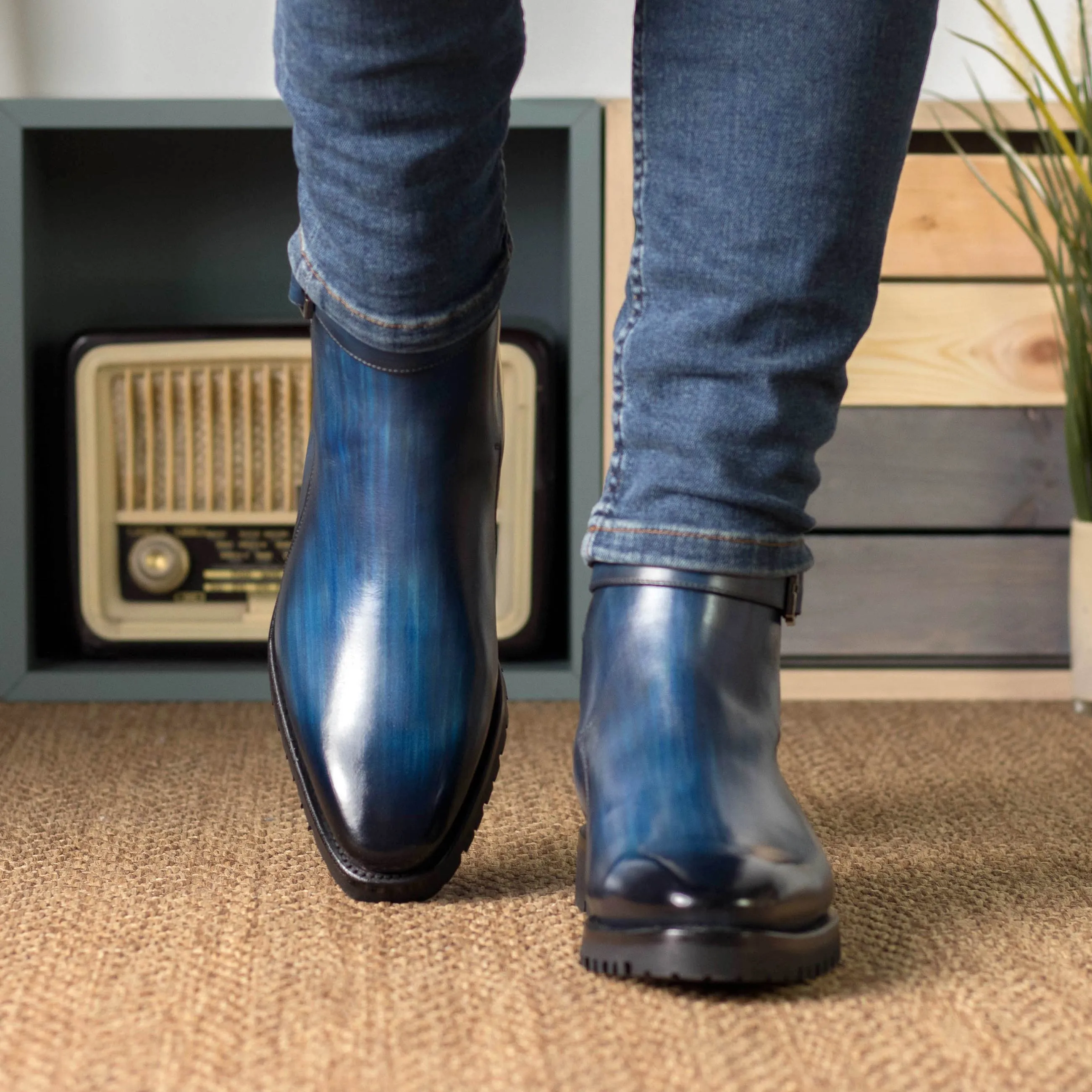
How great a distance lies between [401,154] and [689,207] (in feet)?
0.36

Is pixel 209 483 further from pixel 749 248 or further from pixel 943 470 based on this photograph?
pixel 749 248

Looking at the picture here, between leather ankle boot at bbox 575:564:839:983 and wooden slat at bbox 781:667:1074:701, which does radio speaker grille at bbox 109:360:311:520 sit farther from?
leather ankle boot at bbox 575:564:839:983

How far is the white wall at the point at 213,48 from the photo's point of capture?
1.30 meters

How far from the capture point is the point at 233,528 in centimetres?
113

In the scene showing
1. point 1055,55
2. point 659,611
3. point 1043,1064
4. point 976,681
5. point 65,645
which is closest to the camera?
point 1043,1064

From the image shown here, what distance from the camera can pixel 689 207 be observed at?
461mm

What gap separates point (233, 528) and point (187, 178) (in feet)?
1.37

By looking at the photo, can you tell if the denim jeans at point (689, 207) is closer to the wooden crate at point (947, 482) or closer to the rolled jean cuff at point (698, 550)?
the rolled jean cuff at point (698, 550)

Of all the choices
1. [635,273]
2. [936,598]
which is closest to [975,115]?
[936,598]

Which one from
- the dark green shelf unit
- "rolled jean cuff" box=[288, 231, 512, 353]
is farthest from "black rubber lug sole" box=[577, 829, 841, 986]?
the dark green shelf unit

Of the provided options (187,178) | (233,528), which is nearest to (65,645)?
(233,528)

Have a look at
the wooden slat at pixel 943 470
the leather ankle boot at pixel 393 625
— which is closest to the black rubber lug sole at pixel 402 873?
the leather ankle boot at pixel 393 625

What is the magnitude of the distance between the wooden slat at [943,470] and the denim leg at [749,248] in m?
0.62

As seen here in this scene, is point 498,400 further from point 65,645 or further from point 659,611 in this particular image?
point 65,645
